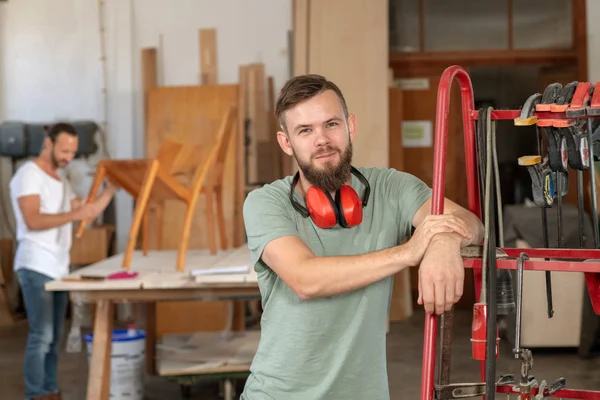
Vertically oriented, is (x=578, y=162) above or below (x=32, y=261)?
above

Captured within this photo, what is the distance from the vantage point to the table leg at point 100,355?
3832mm

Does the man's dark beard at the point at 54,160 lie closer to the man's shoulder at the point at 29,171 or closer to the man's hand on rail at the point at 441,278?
the man's shoulder at the point at 29,171

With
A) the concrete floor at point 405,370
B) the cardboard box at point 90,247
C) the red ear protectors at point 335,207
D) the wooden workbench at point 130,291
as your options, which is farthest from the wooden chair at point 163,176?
the cardboard box at point 90,247

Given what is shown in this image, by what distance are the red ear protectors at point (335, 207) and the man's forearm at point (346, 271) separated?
0.18 m

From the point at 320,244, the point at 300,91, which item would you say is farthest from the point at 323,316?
the point at 300,91

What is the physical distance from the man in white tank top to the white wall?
2.89 m

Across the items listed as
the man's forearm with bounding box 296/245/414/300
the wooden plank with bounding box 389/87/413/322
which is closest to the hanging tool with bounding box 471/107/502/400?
the man's forearm with bounding box 296/245/414/300

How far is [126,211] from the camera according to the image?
757 centimetres

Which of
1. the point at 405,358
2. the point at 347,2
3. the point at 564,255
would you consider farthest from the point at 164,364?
the point at 347,2

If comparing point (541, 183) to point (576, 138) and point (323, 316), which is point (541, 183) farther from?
point (323, 316)

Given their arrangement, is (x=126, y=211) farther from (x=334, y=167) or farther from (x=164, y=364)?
(x=334, y=167)

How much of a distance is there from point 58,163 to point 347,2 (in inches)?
116

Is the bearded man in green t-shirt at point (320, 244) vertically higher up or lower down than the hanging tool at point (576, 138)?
lower down

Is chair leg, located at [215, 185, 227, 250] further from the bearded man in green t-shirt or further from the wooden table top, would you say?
the bearded man in green t-shirt
